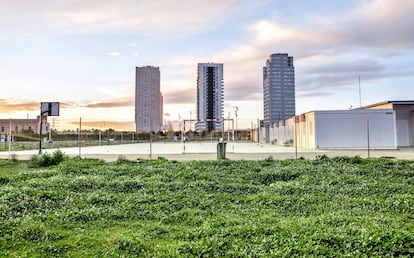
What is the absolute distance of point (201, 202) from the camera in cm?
702

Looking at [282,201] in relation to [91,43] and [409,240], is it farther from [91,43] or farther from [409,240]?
[91,43]

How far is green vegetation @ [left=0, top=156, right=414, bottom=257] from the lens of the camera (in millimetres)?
4395

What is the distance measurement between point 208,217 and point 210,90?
60.1 m

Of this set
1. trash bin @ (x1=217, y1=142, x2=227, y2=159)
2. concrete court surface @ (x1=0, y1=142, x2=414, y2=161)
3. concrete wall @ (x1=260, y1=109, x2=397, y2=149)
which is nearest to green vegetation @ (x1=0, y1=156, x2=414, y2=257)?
trash bin @ (x1=217, y1=142, x2=227, y2=159)

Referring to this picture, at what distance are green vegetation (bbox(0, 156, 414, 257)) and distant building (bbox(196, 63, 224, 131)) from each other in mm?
53852

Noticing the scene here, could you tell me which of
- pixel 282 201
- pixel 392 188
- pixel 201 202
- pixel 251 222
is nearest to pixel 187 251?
pixel 251 222

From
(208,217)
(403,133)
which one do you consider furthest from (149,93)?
(208,217)

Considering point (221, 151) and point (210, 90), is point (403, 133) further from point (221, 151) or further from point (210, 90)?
point (210, 90)

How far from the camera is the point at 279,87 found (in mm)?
108750

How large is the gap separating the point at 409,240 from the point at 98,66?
19464 mm

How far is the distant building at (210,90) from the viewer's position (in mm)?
64375

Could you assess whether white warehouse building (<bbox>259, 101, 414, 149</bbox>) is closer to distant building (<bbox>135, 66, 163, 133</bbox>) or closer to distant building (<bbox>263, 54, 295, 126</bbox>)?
distant building (<bbox>135, 66, 163, 133</bbox>)

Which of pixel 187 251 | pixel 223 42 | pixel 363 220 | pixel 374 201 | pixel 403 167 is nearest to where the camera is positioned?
pixel 187 251

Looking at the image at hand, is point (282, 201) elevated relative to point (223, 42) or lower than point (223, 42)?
lower
